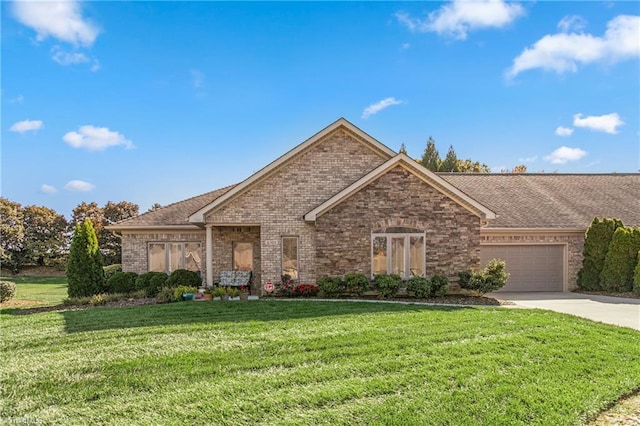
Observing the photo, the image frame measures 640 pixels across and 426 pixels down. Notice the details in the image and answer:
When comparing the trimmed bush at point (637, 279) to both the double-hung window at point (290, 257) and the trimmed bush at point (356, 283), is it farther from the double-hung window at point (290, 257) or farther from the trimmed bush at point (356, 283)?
the double-hung window at point (290, 257)

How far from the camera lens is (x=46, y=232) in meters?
36.9

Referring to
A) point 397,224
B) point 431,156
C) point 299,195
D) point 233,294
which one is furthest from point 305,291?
point 431,156

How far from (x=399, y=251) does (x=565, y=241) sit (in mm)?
8282

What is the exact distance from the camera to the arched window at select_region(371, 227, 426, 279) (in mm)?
14484

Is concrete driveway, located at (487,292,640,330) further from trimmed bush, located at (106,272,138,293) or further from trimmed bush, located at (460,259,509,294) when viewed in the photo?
trimmed bush, located at (106,272,138,293)

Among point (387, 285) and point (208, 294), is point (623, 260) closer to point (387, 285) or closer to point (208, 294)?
point (387, 285)

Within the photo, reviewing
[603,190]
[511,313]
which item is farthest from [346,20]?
[603,190]

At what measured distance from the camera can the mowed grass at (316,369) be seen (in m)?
5.05

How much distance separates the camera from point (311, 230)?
1516 centimetres

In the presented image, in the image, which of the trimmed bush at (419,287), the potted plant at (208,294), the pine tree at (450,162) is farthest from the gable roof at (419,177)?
the pine tree at (450,162)

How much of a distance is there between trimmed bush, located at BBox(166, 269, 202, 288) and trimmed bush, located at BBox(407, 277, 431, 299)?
27.3ft

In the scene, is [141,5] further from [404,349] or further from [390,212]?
[404,349]

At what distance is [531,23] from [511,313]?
33.3ft

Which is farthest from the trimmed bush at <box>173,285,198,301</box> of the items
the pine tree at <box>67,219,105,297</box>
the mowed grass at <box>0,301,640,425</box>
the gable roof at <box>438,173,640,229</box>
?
the gable roof at <box>438,173,640,229</box>
